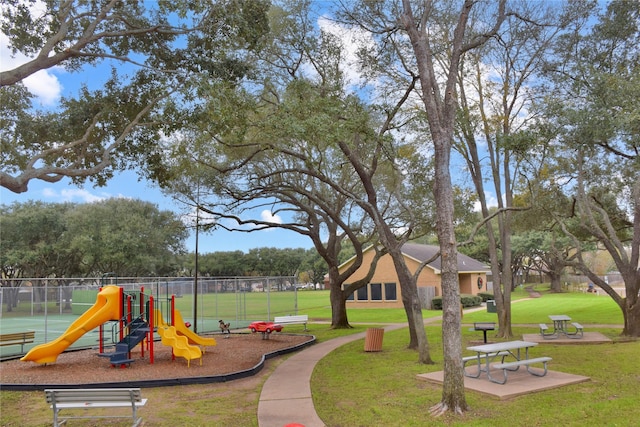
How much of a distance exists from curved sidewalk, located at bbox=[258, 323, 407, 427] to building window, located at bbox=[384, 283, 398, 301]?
88.9 ft

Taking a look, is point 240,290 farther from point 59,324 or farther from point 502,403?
point 502,403

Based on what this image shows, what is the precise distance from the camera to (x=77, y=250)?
128 feet

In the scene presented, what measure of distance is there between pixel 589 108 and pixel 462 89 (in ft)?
13.4

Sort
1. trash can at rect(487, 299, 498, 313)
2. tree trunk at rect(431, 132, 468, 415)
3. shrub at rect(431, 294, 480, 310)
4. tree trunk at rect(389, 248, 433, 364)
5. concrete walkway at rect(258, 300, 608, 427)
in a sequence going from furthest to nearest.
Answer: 1. shrub at rect(431, 294, 480, 310)
2. trash can at rect(487, 299, 498, 313)
3. tree trunk at rect(389, 248, 433, 364)
4. tree trunk at rect(431, 132, 468, 415)
5. concrete walkway at rect(258, 300, 608, 427)

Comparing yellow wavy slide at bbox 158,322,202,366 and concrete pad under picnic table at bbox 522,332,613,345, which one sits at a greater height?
yellow wavy slide at bbox 158,322,202,366

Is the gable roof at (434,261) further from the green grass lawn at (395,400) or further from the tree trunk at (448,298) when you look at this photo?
the tree trunk at (448,298)

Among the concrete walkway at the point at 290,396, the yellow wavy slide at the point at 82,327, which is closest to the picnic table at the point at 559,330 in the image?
the concrete walkway at the point at 290,396

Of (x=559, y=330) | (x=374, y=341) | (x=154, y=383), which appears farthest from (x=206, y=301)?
(x=559, y=330)

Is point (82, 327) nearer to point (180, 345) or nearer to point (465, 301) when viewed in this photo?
point (180, 345)

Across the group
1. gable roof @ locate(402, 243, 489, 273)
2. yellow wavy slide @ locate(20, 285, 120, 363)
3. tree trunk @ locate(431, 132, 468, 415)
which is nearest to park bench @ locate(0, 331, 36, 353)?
yellow wavy slide @ locate(20, 285, 120, 363)

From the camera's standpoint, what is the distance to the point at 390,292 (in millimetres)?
41562

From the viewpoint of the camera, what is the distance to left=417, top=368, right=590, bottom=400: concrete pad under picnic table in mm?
8842

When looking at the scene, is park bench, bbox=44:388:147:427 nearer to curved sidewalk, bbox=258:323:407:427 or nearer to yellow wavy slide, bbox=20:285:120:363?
curved sidewalk, bbox=258:323:407:427

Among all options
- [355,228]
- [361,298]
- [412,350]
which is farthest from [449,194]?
[361,298]
